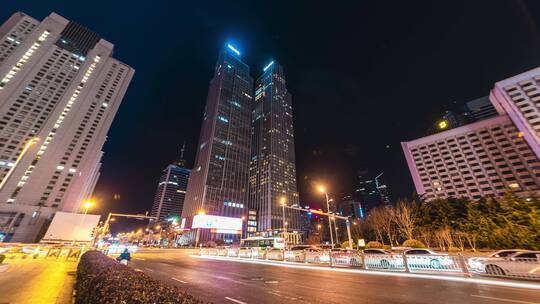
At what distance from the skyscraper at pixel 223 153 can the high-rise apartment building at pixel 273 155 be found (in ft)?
37.2

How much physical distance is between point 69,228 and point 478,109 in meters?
216

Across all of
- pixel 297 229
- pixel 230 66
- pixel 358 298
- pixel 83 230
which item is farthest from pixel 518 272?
pixel 230 66

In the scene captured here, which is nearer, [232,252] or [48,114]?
[232,252]

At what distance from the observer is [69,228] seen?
69188mm

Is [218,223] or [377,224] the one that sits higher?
[218,223]

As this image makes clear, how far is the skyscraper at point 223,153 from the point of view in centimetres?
11106

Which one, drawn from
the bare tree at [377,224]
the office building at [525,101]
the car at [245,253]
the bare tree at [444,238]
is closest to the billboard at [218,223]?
the car at [245,253]

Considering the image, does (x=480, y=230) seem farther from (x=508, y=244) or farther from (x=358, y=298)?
(x=358, y=298)

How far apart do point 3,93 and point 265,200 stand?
117m

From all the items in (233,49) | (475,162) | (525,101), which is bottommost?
(475,162)

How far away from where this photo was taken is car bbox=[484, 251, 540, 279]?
12.0 meters

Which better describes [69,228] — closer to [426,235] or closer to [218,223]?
[218,223]

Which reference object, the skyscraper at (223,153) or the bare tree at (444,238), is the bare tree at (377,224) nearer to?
the bare tree at (444,238)

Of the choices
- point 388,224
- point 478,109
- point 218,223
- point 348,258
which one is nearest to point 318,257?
point 348,258
